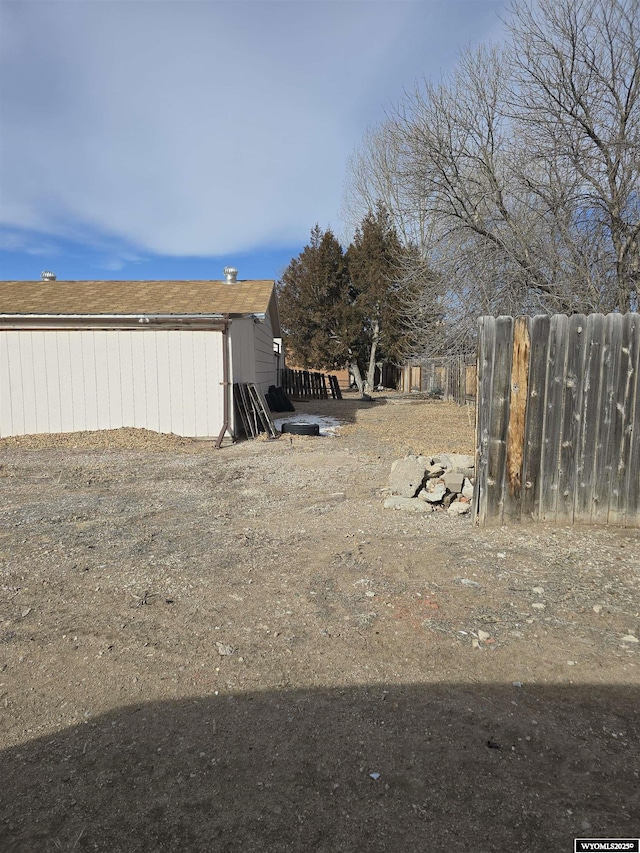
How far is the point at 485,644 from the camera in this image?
2.89 meters

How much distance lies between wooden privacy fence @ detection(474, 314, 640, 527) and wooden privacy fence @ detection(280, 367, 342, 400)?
16896 millimetres

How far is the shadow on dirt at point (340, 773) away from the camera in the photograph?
173 centimetres

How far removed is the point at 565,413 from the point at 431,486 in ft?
5.26

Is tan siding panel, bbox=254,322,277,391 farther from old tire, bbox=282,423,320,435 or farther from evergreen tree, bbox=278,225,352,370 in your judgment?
evergreen tree, bbox=278,225,352,370

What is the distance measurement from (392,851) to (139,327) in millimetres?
10553

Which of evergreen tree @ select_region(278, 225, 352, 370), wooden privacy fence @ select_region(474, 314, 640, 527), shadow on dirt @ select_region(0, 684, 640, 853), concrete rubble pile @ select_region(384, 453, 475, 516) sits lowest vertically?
shadow on dirt @ select_region(0, 684, 640, 853)

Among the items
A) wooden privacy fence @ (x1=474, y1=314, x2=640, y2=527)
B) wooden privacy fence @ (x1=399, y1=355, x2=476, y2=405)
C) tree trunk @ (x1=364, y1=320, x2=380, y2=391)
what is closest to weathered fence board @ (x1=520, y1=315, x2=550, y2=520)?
wooden privacy fence @ (x1=474, y1=314, x2=640, y2=527)

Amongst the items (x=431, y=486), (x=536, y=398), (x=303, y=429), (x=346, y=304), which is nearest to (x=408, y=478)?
(x=431, y=486)

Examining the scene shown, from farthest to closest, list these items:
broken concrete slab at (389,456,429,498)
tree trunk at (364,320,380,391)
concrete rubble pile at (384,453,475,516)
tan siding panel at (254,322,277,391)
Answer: tree trunk at (364,320,380,391), tan siding panel at (254,322,277,391), broken concrete slab at (389,456,429,498), concrete rubble pile at (384,453,475,516)

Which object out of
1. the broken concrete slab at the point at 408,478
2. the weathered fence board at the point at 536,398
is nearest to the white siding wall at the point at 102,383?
the broken concrete slab at the point at 408,478

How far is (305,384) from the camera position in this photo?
22.8 meters

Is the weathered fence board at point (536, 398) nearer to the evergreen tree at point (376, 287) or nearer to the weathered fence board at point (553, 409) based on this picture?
the weathered fence board at point (553, 409)

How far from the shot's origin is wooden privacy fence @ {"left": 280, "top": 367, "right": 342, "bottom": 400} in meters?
21.8

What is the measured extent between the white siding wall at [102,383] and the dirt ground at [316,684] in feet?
19.4
